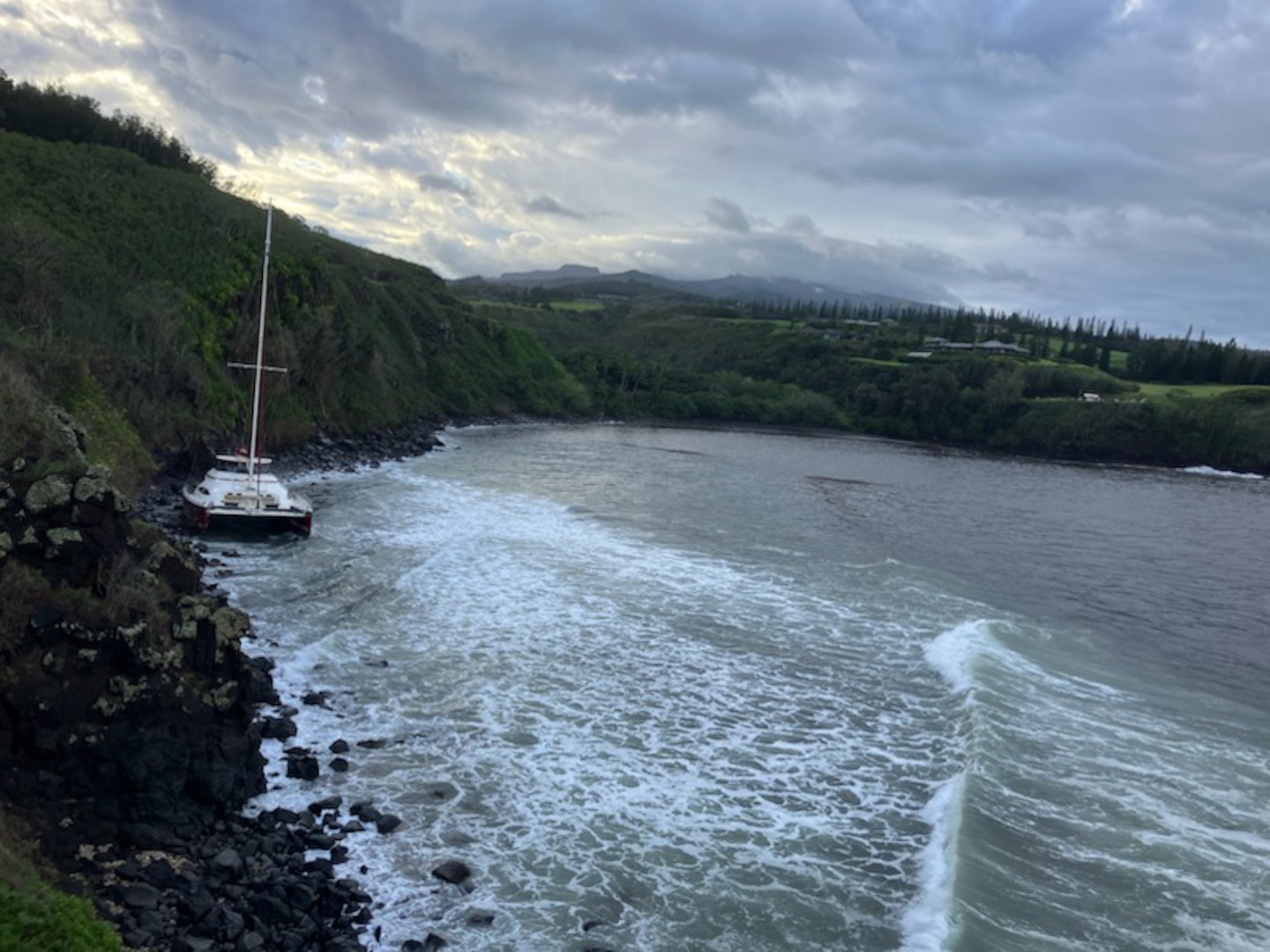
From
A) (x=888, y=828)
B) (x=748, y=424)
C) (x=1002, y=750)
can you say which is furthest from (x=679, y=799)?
(x=748, y=424)

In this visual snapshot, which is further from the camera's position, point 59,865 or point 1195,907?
point 1195,907

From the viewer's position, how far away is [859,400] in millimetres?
126125

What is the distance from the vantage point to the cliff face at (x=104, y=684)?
415 inches

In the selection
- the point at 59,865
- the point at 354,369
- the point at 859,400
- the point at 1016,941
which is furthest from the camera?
the point at 859,400

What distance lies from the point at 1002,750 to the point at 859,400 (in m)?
115

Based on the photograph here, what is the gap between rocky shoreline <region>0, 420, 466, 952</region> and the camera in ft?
31.1

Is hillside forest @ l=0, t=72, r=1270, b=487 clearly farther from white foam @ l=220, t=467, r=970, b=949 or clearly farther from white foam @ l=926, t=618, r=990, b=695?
white foam @ l=926, t=618, r=990, b=695

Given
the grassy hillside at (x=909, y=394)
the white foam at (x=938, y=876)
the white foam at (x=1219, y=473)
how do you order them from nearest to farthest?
the white foam at (x=938, y=876) → the white foam at (x=1219, y=473) → the grassy hillside at (x=909, y=394)

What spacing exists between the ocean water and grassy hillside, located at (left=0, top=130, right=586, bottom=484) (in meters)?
7.28

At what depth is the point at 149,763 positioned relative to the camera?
11055 mm

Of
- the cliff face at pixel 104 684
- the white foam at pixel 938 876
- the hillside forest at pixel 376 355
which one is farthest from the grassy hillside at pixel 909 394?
the white foam at pixel 938 876

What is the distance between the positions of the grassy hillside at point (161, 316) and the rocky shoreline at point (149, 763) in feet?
8.82

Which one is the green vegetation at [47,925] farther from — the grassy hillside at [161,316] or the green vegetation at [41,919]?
the grassy hillside at [161,316]

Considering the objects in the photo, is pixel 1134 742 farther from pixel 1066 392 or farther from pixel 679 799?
pixel 1066 392
